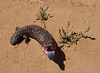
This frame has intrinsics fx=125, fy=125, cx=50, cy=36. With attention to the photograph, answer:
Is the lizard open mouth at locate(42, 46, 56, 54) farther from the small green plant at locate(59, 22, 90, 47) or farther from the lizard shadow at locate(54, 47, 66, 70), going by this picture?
the small green plant at locate(59, 22, 90, 47)

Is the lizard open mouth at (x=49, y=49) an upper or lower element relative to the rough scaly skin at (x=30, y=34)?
lower

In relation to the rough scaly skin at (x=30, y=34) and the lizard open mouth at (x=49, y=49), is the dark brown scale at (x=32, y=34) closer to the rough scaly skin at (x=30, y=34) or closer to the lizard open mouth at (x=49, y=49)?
the rough scaly skin at (x=30, y=34)

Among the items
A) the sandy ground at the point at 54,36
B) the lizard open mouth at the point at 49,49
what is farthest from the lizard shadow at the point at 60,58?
the lizard open mouth at the point at 49,49

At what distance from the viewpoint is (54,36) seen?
4.83 metres

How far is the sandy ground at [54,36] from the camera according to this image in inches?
165

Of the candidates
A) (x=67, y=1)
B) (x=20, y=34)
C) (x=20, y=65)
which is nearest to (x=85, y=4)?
(x=67, y=1)

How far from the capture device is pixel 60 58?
430cm

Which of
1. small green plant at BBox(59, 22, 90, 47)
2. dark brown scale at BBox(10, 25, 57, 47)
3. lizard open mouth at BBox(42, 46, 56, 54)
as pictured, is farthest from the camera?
small green plant at BBox(59, 22, 90, 47)

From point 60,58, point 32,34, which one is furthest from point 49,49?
point 32,34

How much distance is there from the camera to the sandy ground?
4.18 metres

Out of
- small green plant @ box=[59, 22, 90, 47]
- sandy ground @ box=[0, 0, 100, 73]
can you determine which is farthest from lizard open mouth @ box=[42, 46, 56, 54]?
small green plant @ box=[59, 22, 90, 47]

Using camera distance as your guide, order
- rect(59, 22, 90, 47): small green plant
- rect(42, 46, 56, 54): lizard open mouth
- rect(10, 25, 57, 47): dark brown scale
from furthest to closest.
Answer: rect(59, 22, 90, 47): small green plant → rect(10, 25, 57, 47): dark brown scale → rect(42, 46, 56, 54): lizard open mouth

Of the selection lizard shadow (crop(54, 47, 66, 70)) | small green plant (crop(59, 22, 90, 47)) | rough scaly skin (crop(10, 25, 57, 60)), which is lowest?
lizard shadow (crop(54, 47, 66, 70))

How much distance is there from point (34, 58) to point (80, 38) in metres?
1.88
